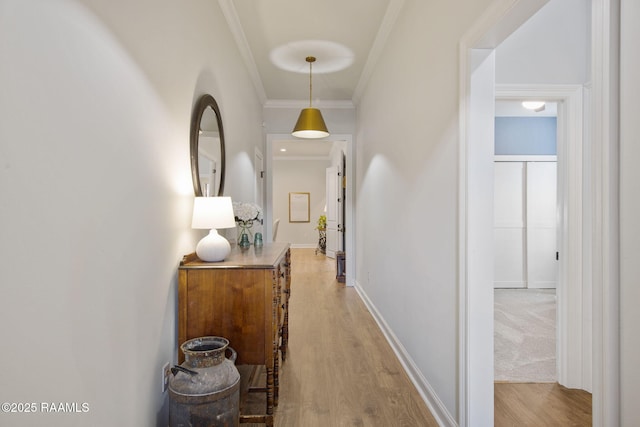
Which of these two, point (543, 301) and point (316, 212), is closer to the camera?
point (543, 301)

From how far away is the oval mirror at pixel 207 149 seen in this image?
220cm

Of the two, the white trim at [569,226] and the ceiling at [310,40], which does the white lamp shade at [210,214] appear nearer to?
the ceiling at [310,40]

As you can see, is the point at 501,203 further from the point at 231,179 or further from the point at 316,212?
the point at 316,212

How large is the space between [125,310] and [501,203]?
5.43 metres

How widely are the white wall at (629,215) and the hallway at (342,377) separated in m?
1.38

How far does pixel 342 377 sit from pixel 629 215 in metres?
2.16

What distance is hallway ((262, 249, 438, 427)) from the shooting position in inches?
83.1

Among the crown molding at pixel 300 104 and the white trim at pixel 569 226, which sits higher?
the crown molding at pixel 300 104

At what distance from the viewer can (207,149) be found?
2477 mm

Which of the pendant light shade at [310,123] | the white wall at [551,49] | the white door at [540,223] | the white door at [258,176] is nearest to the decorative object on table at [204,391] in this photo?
the white wall at [551,49]

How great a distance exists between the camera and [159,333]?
1716 mm

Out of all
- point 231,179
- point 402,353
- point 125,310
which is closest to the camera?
point 125,310

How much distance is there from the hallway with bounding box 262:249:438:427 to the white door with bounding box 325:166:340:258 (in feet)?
12.9

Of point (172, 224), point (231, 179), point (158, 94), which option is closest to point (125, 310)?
point (172, 224)
